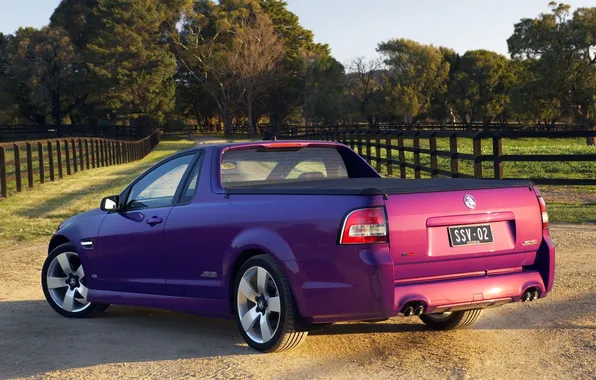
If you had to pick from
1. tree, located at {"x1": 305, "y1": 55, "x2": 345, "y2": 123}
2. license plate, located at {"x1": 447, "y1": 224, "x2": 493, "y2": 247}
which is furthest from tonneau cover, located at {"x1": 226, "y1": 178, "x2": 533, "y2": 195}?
tree, located at {"x1": 305, "y1": 55, "x2": 345, "y2": 123}

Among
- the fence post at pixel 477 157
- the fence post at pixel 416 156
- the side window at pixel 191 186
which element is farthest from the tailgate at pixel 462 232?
the fence post at pixel 416 156

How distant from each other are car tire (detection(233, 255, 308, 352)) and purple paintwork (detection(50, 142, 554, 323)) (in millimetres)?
81

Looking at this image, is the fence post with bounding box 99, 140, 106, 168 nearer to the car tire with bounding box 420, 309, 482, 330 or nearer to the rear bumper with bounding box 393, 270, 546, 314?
the car tire with bounding box 420, 309, 482, 330

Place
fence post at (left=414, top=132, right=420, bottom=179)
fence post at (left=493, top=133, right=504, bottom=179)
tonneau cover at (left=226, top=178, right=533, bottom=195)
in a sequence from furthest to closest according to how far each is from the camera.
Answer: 1. fence post at (left=414, top=132, right=420, bottom=179)
2. fence post at (left=493, top=133, right=504, bottom=179)
3. tonneau cover at (left=226, top=178, right=533, bottom=195)

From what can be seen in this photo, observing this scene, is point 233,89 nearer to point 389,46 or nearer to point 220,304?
point 389,46

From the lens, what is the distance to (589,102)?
65.8 m

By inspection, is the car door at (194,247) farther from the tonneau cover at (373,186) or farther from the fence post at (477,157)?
the fence post at (477,157)

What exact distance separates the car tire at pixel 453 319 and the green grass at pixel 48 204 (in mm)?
8401

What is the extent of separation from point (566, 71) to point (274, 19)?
44768 millimetres

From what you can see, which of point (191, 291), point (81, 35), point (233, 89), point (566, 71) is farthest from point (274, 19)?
point (191, 291)

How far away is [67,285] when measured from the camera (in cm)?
811

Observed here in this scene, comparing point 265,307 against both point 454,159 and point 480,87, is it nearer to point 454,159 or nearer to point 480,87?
point 454,159

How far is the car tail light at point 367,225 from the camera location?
561 centimetres

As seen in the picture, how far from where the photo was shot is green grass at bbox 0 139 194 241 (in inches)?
572
